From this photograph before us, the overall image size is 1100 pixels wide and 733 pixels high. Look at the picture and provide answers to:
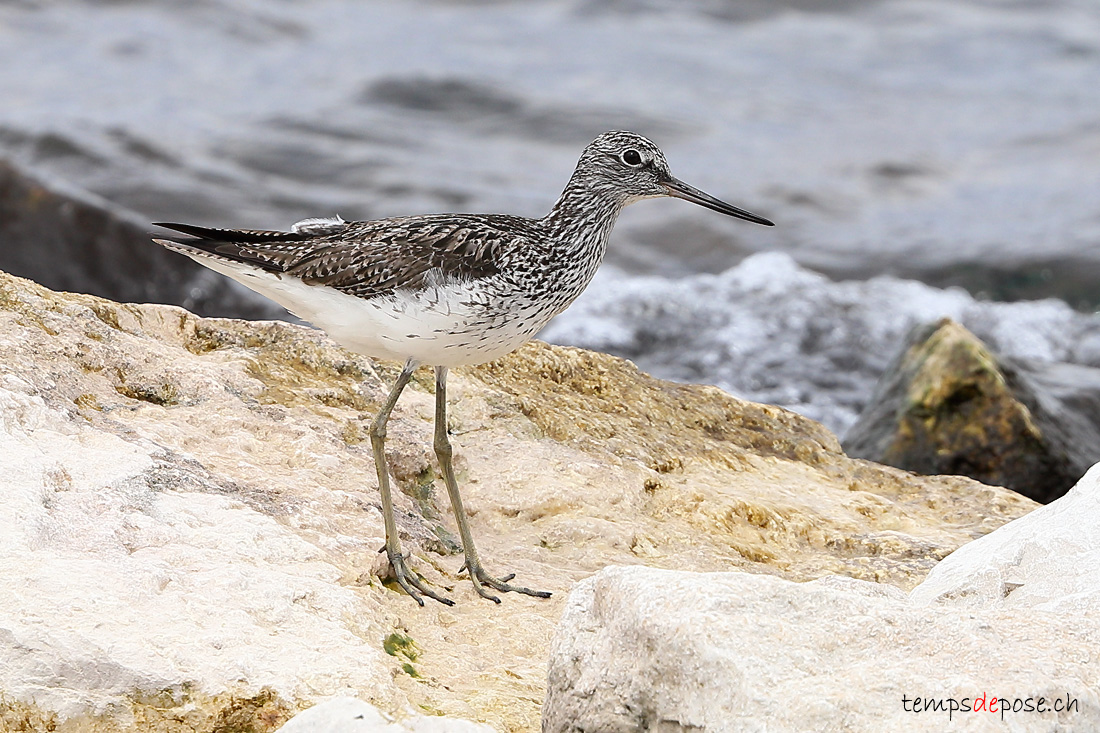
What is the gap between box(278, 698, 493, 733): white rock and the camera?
3.56 m

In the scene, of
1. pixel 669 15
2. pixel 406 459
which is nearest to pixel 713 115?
pixel 669 15

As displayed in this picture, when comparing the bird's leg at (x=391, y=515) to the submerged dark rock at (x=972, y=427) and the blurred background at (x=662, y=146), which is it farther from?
the blurred background at (x=662, y=146)

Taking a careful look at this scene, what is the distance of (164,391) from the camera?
5887mm

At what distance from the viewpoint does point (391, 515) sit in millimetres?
5406

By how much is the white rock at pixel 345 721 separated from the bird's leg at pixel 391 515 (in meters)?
1.43

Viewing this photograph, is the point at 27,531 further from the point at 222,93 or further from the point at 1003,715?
the point at 222,93

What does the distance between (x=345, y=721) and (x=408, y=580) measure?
1602 mm

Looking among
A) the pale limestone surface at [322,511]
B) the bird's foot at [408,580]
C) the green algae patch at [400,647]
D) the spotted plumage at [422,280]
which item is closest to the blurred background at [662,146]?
the pale limestone surface at [322,511]

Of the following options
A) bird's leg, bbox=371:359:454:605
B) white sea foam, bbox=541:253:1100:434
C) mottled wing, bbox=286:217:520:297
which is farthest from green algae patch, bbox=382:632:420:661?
white sea foam, bbox=541:253:1100:434

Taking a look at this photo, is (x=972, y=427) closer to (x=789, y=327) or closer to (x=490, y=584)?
(x=789, y=327)

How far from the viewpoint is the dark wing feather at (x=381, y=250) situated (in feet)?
19.3

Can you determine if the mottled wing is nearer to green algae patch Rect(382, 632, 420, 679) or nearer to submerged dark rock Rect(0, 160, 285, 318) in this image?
green algae patch Rect(382, 632, 420, 679)

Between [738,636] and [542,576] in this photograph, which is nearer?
[738,636]

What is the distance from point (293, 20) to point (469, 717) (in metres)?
21.1
